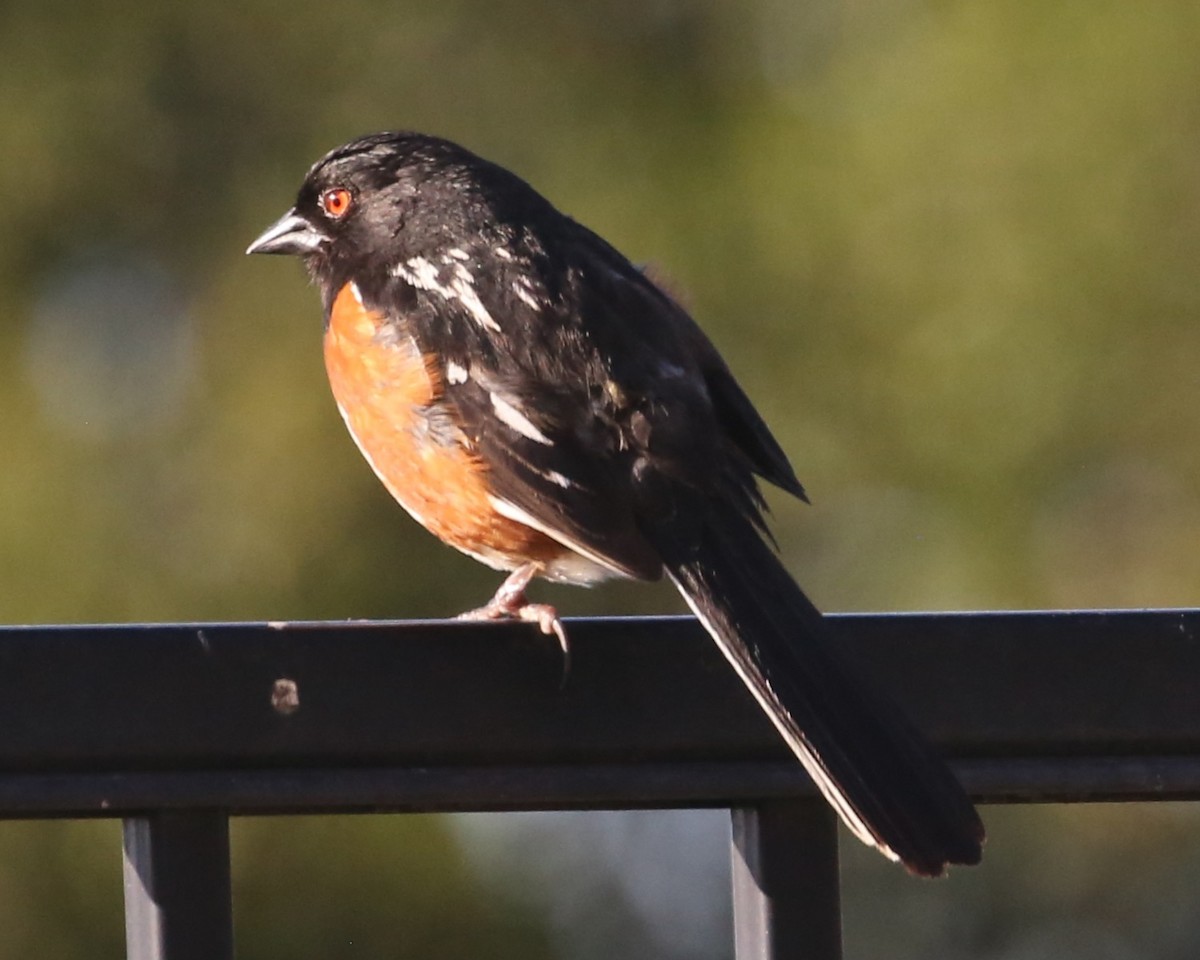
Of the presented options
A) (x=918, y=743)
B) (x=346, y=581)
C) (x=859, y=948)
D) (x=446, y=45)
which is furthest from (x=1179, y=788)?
(x=446, y=45)

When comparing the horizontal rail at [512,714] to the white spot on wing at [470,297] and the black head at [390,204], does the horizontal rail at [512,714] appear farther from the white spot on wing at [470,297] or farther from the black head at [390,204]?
the black head at [390,204]

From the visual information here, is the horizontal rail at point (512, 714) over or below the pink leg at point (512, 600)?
below

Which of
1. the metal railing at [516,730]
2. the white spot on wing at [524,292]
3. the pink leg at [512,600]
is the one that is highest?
the white spot on wing at [524,292]

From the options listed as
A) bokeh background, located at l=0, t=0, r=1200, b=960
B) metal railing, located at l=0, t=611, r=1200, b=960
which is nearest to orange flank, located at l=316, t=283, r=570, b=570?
metal railing, located at l=0, t=611, r=1200, b=960

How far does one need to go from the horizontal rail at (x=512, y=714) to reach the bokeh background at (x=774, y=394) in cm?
569

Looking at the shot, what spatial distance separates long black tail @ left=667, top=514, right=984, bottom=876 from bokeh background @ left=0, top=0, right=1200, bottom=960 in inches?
214

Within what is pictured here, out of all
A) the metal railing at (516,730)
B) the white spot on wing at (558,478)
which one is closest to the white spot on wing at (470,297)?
the white spot on wing at (558,478)

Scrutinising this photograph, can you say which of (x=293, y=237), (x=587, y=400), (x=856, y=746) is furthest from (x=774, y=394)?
(x=856, y=746)

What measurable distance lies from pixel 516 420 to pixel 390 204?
958 millimetres

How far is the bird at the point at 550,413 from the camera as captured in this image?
2.65 meters

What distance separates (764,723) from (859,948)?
723 centimetres

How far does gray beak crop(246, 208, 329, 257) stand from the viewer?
3936 mm

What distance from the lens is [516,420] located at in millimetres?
2938

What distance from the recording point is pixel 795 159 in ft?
30.0
